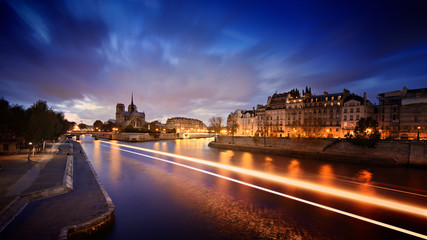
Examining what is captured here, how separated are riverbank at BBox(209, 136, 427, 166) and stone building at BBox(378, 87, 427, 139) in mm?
17954

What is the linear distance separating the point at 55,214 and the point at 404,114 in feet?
204

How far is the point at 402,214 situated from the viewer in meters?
9.80

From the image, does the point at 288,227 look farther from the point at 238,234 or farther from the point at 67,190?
the point at 67,190

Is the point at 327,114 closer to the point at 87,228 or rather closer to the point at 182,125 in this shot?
the point at 87,228

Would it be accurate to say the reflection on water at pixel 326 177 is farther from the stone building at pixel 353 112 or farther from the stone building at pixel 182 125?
the stone building at pixel 182 125

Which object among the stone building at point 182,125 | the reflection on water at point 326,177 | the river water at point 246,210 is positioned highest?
the stone building at point 182,125

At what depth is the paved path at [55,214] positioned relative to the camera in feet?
18.8

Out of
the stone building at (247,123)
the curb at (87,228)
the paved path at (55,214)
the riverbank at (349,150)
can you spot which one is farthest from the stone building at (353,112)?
the paved path at (55,214)

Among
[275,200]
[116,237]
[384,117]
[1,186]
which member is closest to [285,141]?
[384,117]

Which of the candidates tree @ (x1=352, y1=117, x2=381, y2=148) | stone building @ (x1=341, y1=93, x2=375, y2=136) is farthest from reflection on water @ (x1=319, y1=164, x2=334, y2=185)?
stone building @ (x1=341, y1=93, x2=375, y2=136)

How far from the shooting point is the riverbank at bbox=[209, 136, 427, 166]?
A: 25188 millimetres

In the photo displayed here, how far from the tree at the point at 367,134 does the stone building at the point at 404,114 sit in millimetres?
15976

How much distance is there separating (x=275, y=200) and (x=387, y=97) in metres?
56.3

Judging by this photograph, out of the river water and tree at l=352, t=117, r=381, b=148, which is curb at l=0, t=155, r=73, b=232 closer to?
the river water
